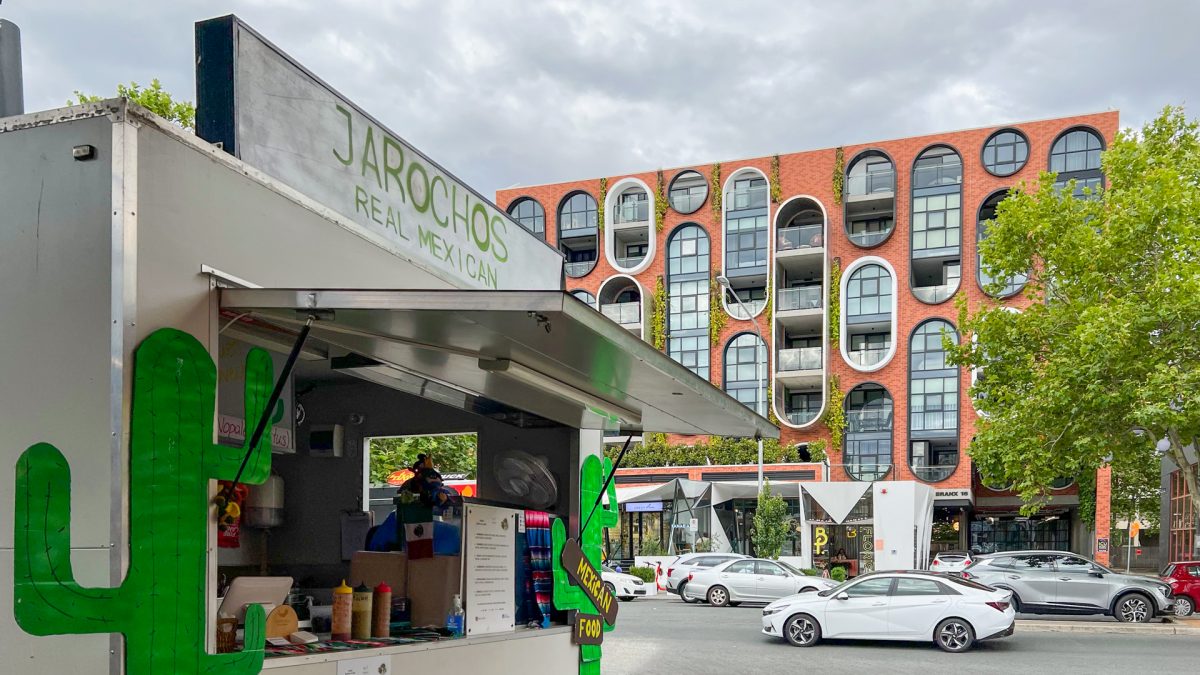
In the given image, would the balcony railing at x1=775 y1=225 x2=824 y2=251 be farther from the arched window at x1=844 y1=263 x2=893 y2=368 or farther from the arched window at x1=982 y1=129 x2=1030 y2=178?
the arched window at x1=982 y1=129 x2=1030 y2=178

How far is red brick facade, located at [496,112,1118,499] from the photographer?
49812 mm

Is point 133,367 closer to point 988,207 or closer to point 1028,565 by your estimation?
point 1028,565

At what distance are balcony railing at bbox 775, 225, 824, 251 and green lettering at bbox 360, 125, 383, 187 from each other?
48.3 meters

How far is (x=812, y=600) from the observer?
62.0 ft

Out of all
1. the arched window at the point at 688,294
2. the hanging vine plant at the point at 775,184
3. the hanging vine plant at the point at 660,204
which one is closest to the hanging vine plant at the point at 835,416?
the arched window at the point at 688,294

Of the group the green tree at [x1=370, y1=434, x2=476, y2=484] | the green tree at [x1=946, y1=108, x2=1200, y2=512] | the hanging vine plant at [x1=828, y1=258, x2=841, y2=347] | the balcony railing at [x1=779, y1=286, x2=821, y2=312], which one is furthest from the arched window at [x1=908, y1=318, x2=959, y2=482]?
the green tree at [x1=370, y1=434, x2=476, y2=484]

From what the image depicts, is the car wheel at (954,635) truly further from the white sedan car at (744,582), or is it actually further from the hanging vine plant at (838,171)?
the hanging vine plant at (838,171)

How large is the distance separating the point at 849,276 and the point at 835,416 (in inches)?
273

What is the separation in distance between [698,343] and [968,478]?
47.9 ft

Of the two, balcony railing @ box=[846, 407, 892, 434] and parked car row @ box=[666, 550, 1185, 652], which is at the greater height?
balcony railing @ box=[846, 407, 892, 434]

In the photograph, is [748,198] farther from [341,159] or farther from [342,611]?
[342,611]

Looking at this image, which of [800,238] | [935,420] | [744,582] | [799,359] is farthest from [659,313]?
[744,582]

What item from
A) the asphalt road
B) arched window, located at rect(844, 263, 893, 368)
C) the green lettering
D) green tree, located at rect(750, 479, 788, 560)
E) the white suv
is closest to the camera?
the green lettering

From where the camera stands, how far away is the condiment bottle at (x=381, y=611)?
20.4 feet
